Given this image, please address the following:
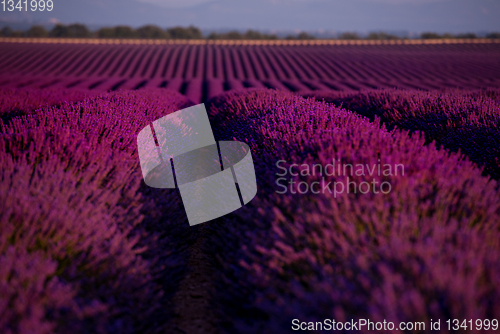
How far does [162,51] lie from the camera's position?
952 inches

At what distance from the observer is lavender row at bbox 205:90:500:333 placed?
3.98 feet

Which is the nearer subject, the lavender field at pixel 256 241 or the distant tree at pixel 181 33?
the lavender field at pixel 256 241

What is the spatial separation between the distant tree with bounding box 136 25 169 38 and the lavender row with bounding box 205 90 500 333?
1727 inches

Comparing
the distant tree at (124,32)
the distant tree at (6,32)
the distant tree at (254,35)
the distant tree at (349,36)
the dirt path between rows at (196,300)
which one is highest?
the distant tree at (349,36)

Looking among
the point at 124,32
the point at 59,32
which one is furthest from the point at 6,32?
the point at 124,32

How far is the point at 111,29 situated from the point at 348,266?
46.8 meters

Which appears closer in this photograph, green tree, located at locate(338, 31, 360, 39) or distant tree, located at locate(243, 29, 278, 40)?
distant tree, located at locate(243, 29, 278, 40)

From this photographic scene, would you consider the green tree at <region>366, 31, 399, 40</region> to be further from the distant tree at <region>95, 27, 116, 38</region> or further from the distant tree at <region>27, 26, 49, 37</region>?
the distant tree at <region>27, 26, 49, 37</region>

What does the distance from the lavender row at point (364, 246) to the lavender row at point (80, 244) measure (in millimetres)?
469

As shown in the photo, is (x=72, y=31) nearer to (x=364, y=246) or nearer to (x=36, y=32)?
(x=36, y=32)

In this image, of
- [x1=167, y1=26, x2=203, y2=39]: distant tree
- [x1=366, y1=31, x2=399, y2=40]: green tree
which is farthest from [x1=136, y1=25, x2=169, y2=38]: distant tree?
[x1=366, y1=31, x2=399, y2=40]: green tree

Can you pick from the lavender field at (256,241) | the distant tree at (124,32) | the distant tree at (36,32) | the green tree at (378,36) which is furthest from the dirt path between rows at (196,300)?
the green tree at (378,36)

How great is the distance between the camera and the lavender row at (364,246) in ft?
3.98

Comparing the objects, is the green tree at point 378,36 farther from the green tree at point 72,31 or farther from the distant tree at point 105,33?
the green tree at point 72,31
